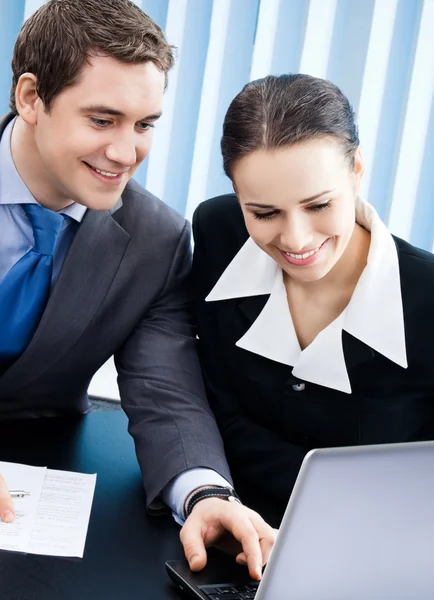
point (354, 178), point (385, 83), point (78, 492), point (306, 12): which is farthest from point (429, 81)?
point (78, 492)

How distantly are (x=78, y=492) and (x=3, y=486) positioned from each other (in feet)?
0.45

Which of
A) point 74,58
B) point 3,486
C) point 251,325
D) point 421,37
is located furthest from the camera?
Result: point 421,37

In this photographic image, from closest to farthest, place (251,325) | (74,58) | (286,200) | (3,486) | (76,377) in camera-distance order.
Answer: (3,486) < (286,200) < (74,58) < (251,325) < (76,377)

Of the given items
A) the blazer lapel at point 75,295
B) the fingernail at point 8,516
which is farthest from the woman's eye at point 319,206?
the fingernail at point 8,516

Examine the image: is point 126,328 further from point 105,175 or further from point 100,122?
point 100,122

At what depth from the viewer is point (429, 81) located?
135 inches

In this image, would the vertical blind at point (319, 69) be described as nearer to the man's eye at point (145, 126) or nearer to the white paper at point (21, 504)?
the man's eye at point (145, 126)

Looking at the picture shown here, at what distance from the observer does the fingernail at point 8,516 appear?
1340 mm

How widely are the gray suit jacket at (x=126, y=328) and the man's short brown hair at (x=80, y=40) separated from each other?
0.92 ft

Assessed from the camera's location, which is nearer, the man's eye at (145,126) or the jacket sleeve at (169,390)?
the jacket sleeve at (169,390)

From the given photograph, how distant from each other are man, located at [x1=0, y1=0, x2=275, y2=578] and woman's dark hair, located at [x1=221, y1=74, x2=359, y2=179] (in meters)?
0.19

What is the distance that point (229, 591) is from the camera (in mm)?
1216

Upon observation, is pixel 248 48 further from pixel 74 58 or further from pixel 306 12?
pixel 74 58

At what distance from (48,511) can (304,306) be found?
64 cm
